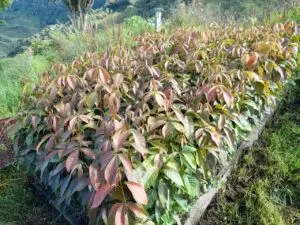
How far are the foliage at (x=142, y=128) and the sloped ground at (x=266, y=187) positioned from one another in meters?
0.30

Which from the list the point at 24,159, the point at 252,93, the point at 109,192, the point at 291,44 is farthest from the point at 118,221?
the point at 291,44

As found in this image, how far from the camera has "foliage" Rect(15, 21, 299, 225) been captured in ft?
6.19

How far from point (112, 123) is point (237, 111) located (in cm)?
107

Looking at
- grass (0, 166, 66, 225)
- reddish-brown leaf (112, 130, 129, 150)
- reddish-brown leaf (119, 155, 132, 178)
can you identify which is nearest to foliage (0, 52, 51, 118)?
grass (0, 166, 66, 225)

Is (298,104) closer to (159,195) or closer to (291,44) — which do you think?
(291,44)

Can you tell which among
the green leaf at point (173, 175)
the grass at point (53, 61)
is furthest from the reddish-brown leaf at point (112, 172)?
the grass at point (53, 61)

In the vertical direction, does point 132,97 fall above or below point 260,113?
above

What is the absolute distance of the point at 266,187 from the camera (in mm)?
2875

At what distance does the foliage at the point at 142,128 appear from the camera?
6.19 feet

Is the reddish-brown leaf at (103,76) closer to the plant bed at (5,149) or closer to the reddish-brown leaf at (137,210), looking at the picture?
the reddish-brown leaf at (137,210)

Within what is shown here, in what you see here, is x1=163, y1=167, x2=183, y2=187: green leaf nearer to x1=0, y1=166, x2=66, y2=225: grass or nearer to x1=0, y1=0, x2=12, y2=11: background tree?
x1=0, y1=166, x2=66, y2=225: grass

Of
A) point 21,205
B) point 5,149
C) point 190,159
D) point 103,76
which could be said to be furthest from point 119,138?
point 5,149

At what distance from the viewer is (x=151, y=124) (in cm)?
213

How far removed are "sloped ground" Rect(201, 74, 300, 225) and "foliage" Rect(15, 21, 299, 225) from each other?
0.97 feet
